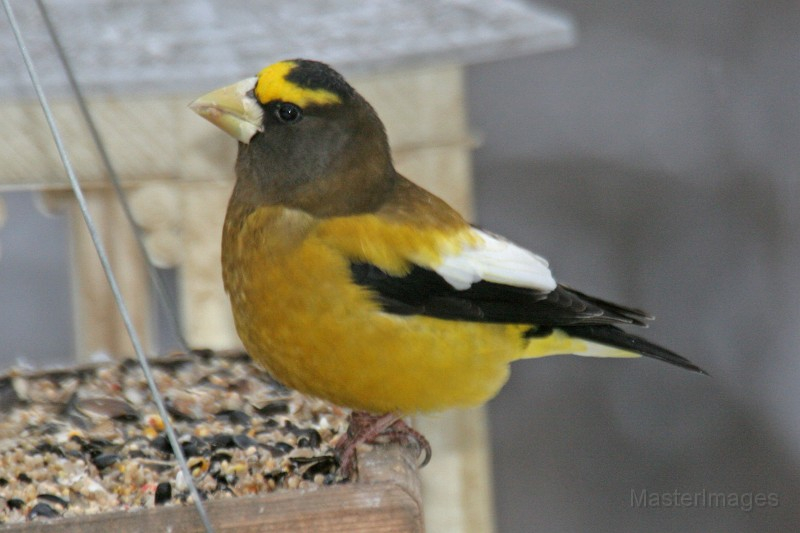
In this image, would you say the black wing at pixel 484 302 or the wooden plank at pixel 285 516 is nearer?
the wooden plank at pixel 285 516

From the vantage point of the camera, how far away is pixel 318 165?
2.93m

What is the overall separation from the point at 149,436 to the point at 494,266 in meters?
0.86

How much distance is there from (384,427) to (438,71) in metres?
1.32

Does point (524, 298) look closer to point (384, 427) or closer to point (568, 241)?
point (384, 427)

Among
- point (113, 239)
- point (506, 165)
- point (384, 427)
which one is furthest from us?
point (506, 165)

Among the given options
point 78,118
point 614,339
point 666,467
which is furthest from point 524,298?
point 666,467

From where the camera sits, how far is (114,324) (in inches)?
162

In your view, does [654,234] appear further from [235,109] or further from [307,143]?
[235,109]

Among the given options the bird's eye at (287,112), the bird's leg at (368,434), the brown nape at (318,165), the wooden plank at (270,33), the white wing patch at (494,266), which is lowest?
the bird's leg at (368,434)

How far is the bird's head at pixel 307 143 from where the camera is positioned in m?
2.86

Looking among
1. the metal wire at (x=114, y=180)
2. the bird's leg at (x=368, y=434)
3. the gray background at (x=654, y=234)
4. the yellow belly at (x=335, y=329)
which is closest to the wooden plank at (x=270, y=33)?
the metal wire at (x=114, y=180)

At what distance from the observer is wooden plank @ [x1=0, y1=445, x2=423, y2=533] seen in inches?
86.0

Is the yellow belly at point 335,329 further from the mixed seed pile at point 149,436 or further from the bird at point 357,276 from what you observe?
the mixed seed pile at point 149,436

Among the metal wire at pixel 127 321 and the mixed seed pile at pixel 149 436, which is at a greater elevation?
the metal wire at pixel 127 321
